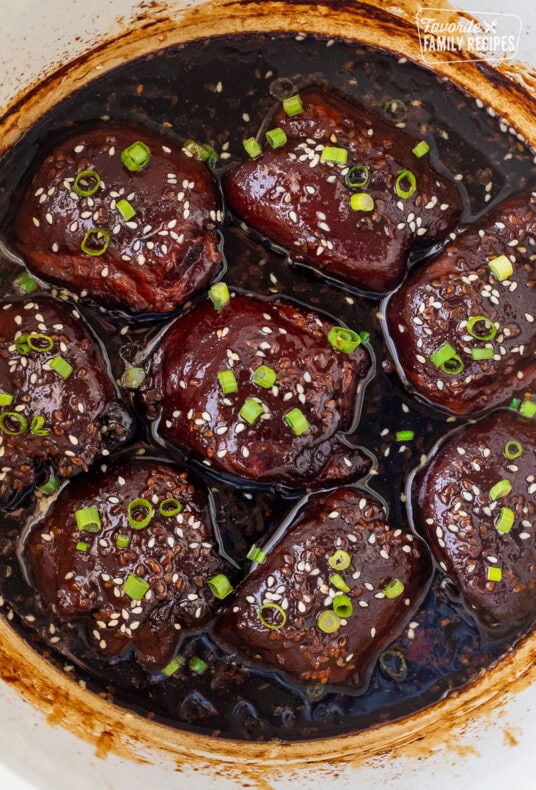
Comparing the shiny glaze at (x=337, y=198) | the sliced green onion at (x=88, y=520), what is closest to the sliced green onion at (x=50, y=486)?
the sliced green onion at (x=88, y=520)

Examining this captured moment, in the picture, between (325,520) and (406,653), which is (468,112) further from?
(406,653)

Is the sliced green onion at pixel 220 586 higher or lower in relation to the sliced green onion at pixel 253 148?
lower

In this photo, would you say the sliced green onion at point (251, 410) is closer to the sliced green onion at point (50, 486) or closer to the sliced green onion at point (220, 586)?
the sliced green onion at point (220, 586)

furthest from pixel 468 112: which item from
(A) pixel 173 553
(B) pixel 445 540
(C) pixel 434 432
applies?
(A) pixel 173 553

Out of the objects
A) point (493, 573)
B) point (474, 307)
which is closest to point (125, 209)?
point (474, 307)

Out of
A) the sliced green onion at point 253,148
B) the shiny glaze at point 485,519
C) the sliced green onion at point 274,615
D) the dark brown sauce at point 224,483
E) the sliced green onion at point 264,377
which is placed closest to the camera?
the sliced green onion at point 264,377

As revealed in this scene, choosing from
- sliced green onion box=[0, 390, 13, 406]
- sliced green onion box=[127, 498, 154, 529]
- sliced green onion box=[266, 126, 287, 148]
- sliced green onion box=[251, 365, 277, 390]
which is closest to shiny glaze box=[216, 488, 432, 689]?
sliced green onion box=[127, 498, 154, 529]
